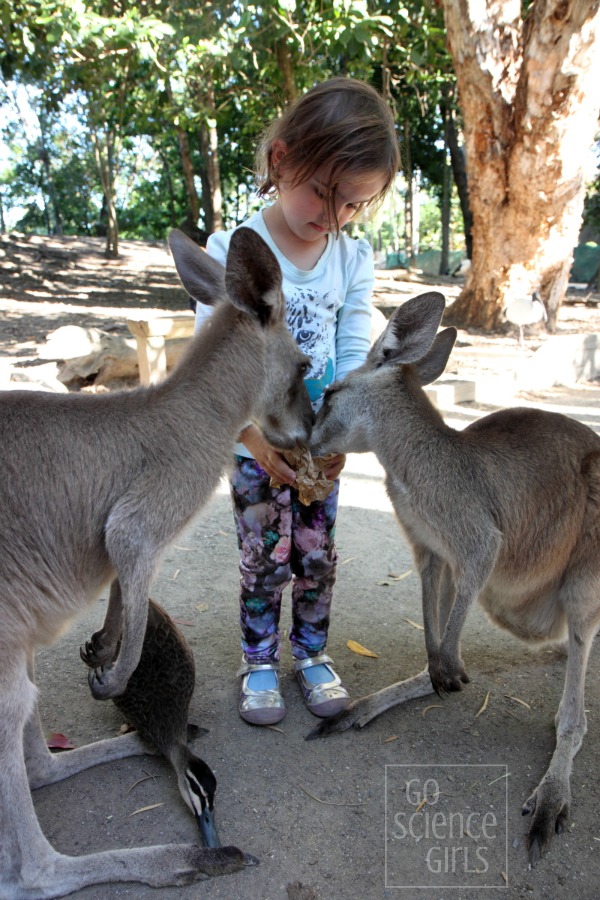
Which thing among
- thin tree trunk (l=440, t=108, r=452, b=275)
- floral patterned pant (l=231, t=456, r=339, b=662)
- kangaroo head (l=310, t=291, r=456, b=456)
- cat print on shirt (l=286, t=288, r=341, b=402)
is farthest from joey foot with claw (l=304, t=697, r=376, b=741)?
Answer: thin tree trunk (l=440, t=108, r=452, b=275)

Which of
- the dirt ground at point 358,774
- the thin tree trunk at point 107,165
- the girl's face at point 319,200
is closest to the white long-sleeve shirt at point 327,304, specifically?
the girl's face at point 319,200

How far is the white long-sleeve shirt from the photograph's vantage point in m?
2.12

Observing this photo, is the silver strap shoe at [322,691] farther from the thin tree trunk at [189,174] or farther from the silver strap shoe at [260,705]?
the thin tree trunk at [189,174]

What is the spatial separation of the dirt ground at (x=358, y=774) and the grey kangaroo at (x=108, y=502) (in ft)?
0.27

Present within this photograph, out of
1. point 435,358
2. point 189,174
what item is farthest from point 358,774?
A: point 189,174

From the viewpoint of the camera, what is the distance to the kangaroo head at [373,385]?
1901 mm

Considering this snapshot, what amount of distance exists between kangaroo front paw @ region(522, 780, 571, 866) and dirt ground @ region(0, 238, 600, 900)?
3 centimetres

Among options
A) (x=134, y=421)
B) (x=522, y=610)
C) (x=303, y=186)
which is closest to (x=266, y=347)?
(x=134, y=421)

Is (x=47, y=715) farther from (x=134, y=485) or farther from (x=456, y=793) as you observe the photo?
Answer: (x=456, y=793)

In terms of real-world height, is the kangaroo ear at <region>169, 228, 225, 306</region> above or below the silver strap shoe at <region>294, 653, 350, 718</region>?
above

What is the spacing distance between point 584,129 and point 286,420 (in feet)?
20.5

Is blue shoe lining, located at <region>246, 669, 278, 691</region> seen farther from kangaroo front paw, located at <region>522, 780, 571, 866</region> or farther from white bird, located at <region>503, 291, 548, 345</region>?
white bird, located at <region>503, 291, 548, 345</region>

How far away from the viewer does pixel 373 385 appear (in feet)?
6.48

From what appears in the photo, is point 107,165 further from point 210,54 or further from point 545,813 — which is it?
point 545,813
